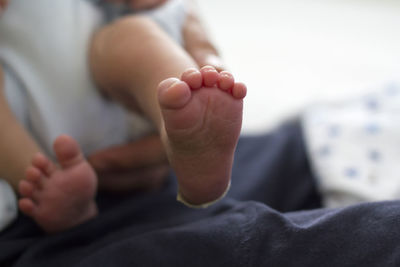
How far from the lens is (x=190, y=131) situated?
38cm

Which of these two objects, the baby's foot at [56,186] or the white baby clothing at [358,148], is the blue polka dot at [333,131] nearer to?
the white baby clothing at [358,148]

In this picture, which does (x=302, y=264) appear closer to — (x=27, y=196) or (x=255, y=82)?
(x=27, y=196)

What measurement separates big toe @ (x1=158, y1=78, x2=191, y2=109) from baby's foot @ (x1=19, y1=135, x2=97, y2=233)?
17 centimetres

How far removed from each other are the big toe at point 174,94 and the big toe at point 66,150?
0.16 meters

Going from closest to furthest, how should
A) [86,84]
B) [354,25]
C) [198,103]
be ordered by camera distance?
1. [198,103]
2. [86,84]
3. [354,25]

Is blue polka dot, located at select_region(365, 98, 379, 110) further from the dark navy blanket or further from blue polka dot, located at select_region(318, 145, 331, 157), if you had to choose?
the dark navy blanket

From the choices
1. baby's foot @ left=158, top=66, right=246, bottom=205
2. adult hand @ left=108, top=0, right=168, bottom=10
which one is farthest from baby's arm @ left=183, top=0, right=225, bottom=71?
baby's foot @ left=158, top=66, right=246, bottom=205

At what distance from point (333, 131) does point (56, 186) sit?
44cm

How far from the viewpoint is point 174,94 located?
35 cm

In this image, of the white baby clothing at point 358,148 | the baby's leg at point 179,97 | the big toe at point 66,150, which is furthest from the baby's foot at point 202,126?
the white baby clothing at point 358,148

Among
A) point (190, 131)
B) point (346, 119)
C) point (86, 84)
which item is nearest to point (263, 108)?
point (346, 119)

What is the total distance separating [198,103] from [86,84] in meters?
0.27

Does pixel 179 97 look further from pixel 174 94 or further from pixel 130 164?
pixel 130 164

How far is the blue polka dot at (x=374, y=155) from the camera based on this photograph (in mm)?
638
